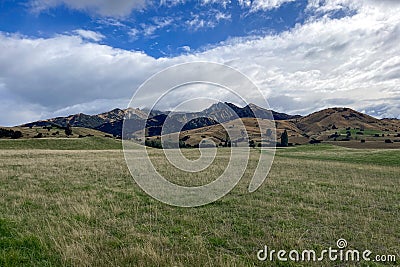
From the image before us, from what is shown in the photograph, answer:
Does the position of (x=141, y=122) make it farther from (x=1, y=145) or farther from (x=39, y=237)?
(x=1, y=145)

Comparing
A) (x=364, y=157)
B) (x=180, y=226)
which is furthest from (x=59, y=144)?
(x=180, y=226)

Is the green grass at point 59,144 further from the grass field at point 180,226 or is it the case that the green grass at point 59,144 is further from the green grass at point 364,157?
the grass field at point 180,226

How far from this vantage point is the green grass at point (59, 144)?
71.3 m

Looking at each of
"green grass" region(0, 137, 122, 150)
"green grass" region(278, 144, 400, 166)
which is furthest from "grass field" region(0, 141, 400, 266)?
"green grass" region(0, 137, 122, 150)

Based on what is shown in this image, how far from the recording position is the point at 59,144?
254 ft

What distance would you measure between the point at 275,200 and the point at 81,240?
9.05m

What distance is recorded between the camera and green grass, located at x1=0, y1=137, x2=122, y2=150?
71.3m

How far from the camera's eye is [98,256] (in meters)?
6.62

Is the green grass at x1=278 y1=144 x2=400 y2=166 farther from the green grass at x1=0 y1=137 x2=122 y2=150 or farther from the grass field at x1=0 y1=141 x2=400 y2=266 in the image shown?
the green grass at x1=0 y1=137 x2=122 y2=150

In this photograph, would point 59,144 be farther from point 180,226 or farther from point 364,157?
point 180,226

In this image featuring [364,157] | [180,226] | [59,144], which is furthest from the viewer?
[59,144]

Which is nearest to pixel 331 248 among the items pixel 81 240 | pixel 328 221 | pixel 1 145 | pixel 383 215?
pixel 328 221

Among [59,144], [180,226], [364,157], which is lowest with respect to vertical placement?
[364,157]

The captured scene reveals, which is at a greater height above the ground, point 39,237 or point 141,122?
point 141,122
